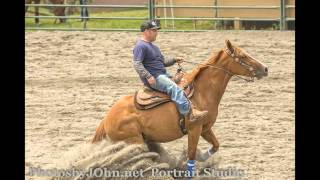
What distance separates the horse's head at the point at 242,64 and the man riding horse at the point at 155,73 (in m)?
0.66

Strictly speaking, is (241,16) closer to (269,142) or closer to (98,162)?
(269,142)

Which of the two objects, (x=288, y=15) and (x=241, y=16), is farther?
(x=241, y=16)

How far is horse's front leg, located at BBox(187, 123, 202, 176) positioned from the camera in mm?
7254

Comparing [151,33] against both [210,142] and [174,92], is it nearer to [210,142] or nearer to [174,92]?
[174,92]

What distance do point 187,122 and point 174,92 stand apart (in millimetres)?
331

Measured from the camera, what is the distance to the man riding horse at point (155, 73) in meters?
7.20

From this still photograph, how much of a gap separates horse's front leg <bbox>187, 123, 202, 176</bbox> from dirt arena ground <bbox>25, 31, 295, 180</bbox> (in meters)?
0.62

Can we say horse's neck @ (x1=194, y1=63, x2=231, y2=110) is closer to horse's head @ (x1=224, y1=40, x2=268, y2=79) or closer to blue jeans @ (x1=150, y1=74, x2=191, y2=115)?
horse's head @ (x1=224, y1=40, x2=268, y2=79)

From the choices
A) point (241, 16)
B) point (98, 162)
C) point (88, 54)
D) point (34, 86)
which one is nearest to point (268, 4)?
point (241, 16)

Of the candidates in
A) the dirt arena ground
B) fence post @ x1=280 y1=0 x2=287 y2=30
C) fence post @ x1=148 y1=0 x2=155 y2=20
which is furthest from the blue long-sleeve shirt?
fence post @ x1=280 y1=0 x2=287 y2=30

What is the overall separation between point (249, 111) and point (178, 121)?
12.4 feet

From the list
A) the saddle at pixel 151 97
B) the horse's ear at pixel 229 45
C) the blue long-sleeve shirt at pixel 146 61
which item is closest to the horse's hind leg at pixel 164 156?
the saddle at pixel 151 97

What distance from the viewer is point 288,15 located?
17109 mm

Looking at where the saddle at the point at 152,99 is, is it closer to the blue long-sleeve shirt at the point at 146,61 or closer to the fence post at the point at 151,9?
the blue long-sleeve shirt at the point at 146,61
